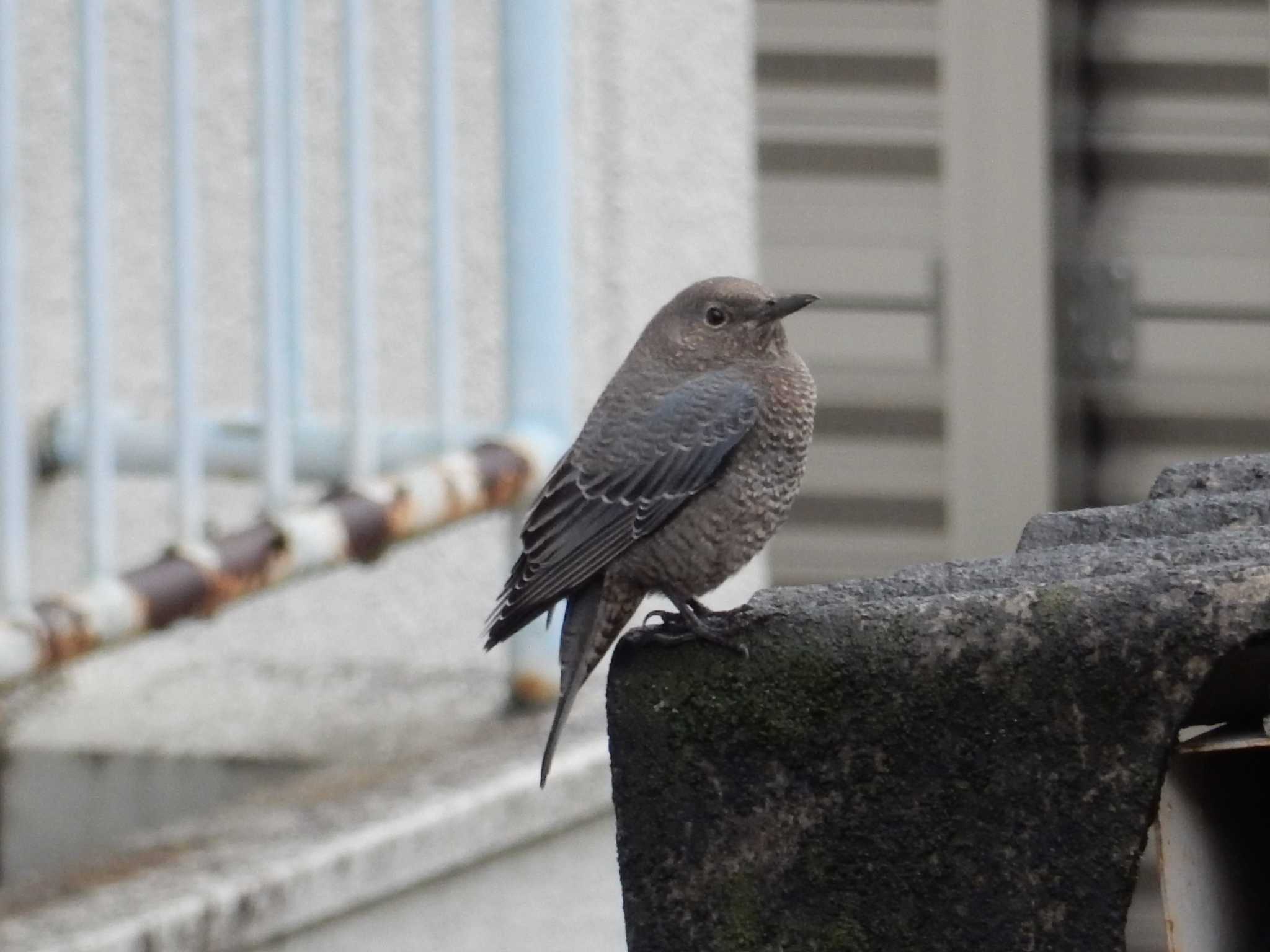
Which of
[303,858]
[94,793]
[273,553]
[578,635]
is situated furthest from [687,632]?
[94,793]

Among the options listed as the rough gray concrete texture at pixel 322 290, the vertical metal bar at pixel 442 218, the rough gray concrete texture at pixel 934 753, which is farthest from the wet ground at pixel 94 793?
the rough gray concrete texture at pixel 934 753

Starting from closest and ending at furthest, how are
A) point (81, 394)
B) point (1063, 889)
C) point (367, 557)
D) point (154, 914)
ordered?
1. point (1063, 889)
2. point (154, 914)
3. point (367, 557)
4. point (81, 394)

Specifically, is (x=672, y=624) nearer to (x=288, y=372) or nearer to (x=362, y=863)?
(x=362, y=863)

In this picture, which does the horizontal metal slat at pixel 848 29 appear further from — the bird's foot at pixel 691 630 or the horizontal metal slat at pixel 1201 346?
the bird's foot at pixel 691 630

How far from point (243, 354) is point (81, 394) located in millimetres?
307

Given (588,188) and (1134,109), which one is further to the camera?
(1134,109)

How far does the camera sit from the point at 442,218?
13.3ft

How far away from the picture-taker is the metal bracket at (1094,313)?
548 centimetres

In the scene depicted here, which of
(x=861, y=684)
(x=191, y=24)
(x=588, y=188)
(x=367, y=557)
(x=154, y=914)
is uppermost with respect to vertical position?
(x=191, y=24)

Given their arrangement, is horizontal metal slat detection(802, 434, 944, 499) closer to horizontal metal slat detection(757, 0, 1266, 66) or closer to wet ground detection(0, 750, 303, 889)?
horizontal metal slat detection(757, 0, 1266, 66)

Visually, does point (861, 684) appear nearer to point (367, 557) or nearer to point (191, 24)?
point (367, 557)

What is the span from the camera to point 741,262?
189 inches

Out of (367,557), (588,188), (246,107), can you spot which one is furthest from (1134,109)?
(367,557)

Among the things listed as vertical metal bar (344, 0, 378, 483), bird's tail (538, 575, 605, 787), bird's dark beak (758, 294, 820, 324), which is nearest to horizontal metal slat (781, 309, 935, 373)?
vertical metal bar (344, 0, 378, 483)
